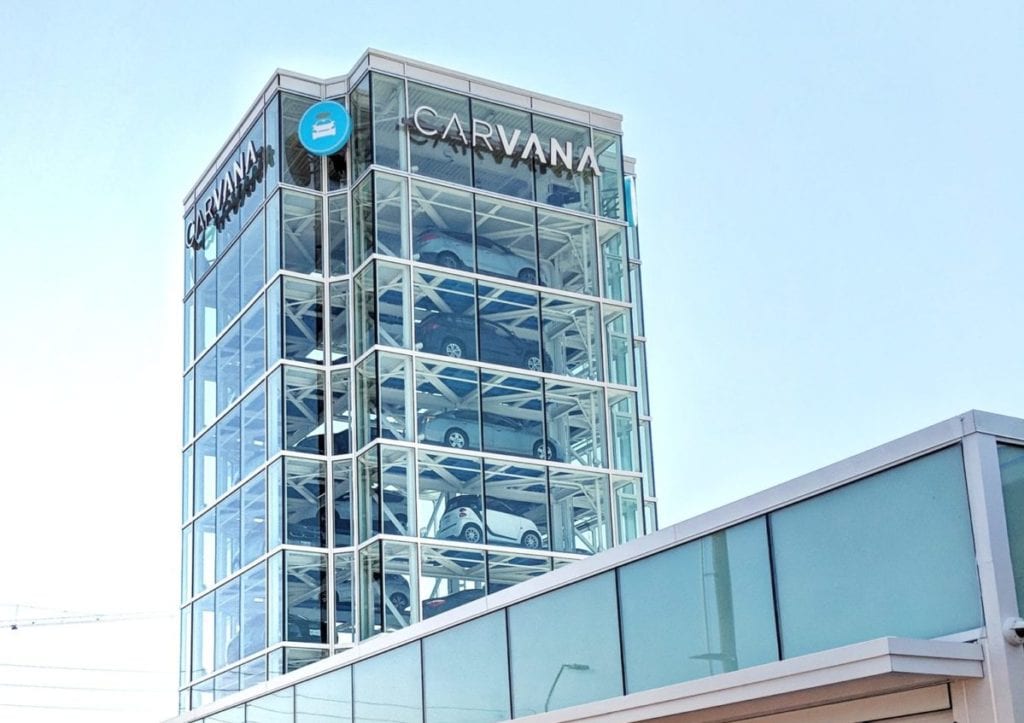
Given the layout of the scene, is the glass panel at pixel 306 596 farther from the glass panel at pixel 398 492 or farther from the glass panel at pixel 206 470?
the glass panel at pixel 206 470

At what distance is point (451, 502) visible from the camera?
36656mm

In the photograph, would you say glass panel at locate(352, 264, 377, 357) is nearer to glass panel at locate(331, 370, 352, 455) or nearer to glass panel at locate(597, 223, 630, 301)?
glass panel at locate(331, 370, 352, 455)

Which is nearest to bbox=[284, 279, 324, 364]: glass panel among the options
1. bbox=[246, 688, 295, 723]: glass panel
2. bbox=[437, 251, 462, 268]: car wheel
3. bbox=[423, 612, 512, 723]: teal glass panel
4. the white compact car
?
bbox=[437, 251, 462, 268]: car wheel

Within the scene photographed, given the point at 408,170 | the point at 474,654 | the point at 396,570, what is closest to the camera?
the point at 474,654

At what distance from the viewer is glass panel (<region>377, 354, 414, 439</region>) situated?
36812mm

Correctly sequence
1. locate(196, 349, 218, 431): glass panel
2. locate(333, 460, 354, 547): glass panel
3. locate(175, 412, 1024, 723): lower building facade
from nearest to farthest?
locate(175, 412, 1024, 723): lower building facade < locate(333, 460, 354, 547): glass panel < locate(196, 349, 218, 431): glass panel

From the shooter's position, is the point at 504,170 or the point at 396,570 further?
the point at 504,170

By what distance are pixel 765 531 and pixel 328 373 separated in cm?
2345

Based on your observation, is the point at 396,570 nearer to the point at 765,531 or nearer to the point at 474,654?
the point at 474,654

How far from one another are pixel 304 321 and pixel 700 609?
23.4m

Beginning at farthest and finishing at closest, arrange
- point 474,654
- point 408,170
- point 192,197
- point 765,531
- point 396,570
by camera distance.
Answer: point 192,197
point 408,170
point 396,570
point 474,654
point 765,531

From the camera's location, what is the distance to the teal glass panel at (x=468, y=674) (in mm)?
19672

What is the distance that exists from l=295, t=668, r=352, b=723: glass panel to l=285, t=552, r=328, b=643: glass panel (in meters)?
9.78

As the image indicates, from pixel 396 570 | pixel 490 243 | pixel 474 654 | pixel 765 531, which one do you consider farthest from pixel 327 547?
pixel 765 531
